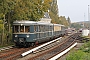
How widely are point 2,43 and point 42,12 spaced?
9.36 m

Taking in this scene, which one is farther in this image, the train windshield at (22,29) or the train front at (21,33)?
the train windshield at (22,29)

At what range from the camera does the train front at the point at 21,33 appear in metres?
22.3

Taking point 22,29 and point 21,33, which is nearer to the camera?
point 21,33

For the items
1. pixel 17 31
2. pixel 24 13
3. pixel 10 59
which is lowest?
pixel 10 59

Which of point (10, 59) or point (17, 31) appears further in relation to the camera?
point (17, 31)

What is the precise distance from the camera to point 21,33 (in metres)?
22.3

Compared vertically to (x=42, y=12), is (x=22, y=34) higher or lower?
lower

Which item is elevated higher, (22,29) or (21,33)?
(22,29)

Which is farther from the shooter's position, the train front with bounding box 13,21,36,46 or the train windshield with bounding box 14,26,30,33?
the train windshield with bounding box 14,26,30,33

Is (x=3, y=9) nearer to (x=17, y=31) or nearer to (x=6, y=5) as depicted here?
(x=6, y=5)

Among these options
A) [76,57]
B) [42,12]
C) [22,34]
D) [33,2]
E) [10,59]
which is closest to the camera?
[76,57]

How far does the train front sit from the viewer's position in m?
22.3

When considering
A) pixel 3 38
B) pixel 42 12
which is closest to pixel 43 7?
pixel 42 12

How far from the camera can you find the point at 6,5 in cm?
2298
